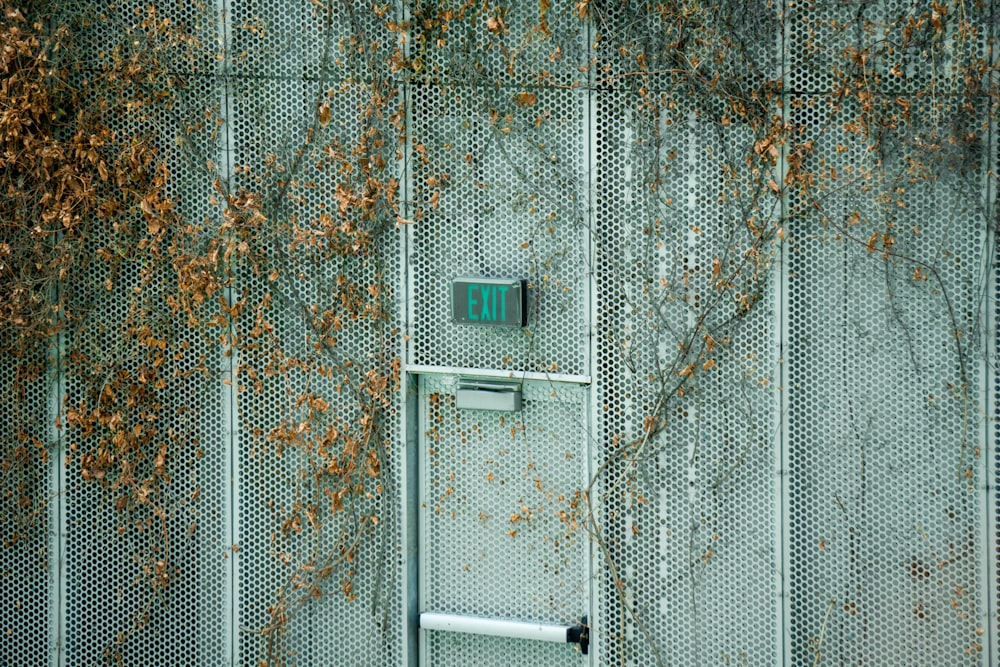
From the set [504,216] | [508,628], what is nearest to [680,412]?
[504,216]

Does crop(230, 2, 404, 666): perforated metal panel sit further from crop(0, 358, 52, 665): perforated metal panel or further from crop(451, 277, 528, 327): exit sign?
crop(0, 358, 52, 665): perforated metal panel

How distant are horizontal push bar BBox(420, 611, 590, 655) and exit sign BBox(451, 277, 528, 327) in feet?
4.30

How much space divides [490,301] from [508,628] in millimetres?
1433

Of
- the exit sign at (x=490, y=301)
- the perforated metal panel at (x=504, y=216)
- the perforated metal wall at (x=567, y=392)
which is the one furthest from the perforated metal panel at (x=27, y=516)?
the exit sign at (x=490, y=301)

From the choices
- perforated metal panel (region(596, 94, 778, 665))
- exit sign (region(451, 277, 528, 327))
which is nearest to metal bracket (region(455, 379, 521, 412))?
exit sign (region(451, 277, 528, 327))

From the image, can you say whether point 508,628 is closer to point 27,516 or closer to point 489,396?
point 489,396

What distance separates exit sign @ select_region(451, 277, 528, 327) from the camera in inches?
220

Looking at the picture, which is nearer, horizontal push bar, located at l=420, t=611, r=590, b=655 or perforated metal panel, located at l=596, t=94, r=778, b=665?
perforated metal panel, located at l=596, t=94, r=778, b=665

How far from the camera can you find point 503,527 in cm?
581

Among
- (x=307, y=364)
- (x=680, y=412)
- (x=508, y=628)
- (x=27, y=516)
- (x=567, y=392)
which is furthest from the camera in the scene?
(x=27, y=516)

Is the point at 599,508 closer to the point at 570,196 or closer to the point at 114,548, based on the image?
the point at 570,196

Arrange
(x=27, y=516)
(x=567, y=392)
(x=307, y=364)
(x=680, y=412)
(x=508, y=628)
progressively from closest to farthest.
Result: (x=680, y=412)
(x=567, y=392)
(x=508, y=628)
(x=307, y=364)
(x=27, y=516)

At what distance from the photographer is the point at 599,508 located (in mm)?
5648

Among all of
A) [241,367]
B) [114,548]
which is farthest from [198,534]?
[241,367]
